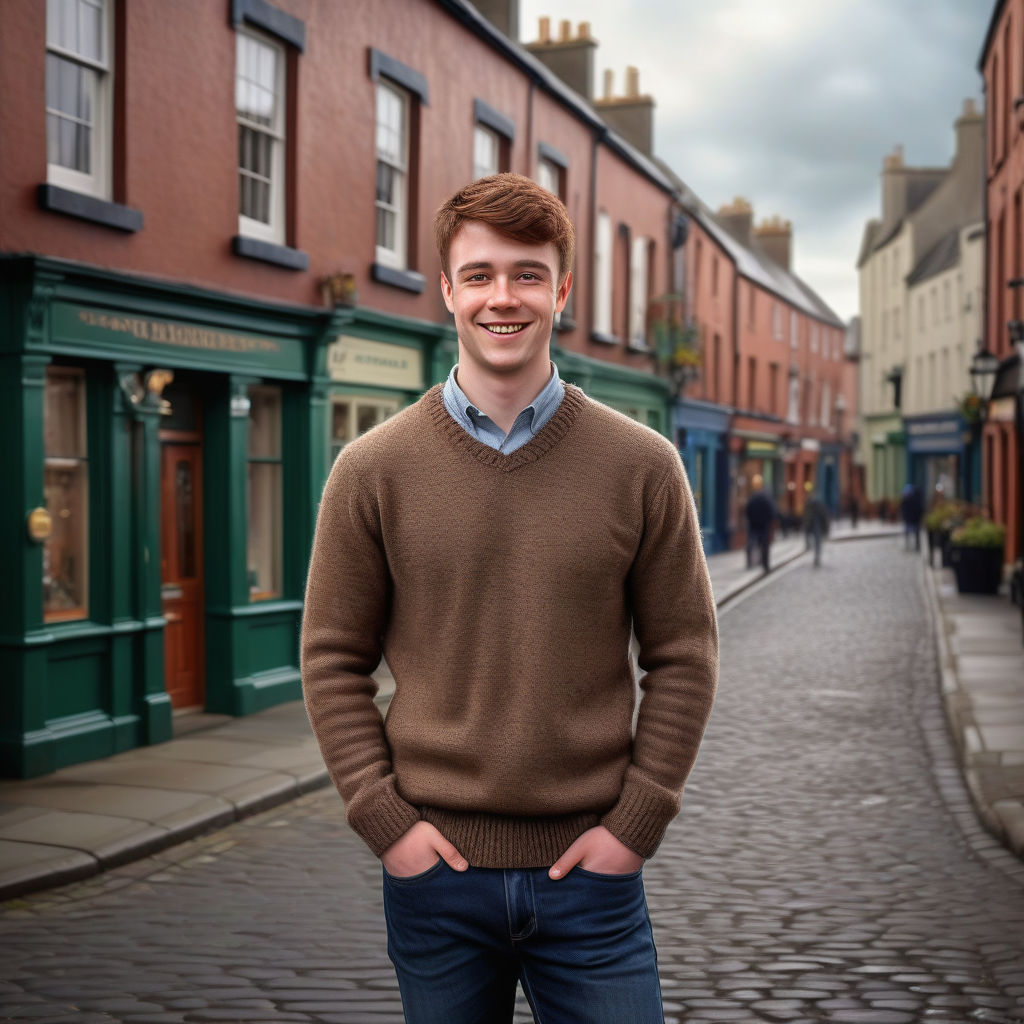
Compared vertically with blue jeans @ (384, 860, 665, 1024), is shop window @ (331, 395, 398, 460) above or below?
above

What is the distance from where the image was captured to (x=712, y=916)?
563 cm

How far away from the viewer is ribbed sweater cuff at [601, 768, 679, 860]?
2312 millimetres

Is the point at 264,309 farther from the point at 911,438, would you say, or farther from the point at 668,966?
the point at 911,438

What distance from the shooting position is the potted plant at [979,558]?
20469 mm

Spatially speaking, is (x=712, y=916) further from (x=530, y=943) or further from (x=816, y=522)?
(x=816, y=522)

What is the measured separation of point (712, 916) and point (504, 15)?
611 inches

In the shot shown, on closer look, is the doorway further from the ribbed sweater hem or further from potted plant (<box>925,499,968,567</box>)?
potted plant (<box>925,499,968,567</box>)

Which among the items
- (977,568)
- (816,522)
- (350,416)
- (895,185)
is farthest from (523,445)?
(895,185)

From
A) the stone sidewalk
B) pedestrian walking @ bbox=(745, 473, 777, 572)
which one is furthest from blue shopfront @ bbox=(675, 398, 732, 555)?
the stone sidewalk

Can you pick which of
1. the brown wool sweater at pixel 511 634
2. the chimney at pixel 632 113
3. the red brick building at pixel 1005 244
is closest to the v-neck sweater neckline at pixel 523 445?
the brown wool sweater at pixel 511 634

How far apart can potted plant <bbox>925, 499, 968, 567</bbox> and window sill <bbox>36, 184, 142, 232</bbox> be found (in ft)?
58.0

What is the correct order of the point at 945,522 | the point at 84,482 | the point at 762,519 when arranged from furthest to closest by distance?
the point at 762,519, the point at 945,522, the point at 84,482

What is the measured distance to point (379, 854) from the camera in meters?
2.37

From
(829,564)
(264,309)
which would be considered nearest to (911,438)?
(829,564)
